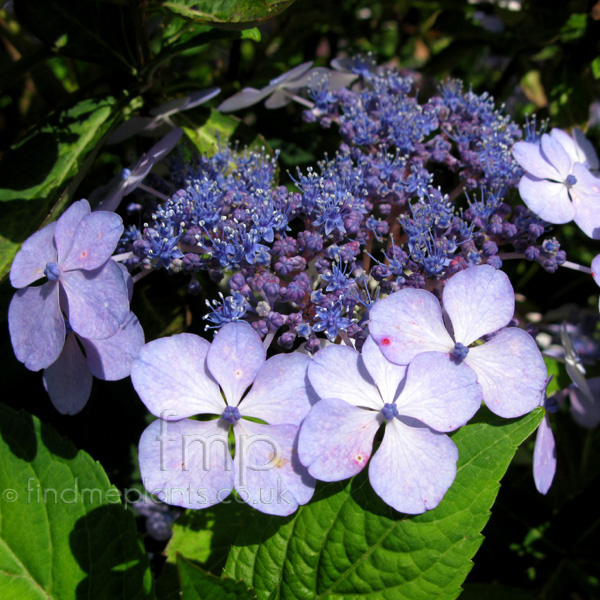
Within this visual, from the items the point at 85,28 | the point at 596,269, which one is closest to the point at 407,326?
the point at 596,269

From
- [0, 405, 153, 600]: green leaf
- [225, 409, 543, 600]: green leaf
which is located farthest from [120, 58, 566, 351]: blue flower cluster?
[0, 405, 153, 600]: green leaf

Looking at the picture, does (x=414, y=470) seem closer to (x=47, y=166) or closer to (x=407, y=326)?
(x=407, y=326)

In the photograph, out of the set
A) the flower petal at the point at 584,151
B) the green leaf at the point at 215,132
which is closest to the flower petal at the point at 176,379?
the green leaf at the point at 215,132

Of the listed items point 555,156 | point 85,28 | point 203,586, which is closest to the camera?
point 203,586

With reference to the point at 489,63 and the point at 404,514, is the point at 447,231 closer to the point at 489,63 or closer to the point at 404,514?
the point at 404,514

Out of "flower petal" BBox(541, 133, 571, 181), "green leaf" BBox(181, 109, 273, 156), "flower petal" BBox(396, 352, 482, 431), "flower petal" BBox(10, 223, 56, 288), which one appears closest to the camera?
"flower petal" BBox(396, 352, 482, 431)

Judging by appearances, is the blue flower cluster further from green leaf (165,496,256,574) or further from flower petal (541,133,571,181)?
green leaf (165,496,256,574)

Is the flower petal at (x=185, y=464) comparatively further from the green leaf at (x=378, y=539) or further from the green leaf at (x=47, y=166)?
the green leaf at (x=47, y=166)
